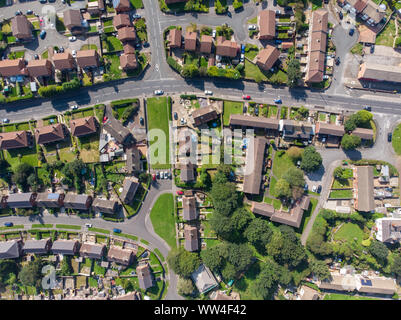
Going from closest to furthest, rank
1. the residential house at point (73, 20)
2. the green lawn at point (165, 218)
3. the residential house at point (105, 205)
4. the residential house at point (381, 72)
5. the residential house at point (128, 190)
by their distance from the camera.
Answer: the residential house at point (381, 72) → the residential house at point (73, 20) → the residential house at point (128, 190) → the residential house at point (105, 205) → the green lawn at point (165, 218)

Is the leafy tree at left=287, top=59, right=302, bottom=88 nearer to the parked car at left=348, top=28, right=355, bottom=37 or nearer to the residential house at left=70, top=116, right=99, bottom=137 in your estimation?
the parked car at left=348, top=28, right=355, bottom=37

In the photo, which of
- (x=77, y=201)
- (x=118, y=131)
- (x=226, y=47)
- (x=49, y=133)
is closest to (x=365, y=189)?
(x=226, y=47)

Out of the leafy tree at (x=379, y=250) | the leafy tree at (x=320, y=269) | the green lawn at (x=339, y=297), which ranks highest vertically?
Result: the leafy tree at (x=379, y=250)

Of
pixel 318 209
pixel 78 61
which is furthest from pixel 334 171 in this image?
pixel 78 61

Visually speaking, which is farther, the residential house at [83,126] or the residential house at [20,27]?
the residential house at [20,27]

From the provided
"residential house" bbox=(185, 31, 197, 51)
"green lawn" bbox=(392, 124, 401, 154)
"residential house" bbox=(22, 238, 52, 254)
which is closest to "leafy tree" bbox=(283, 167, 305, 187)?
"green lawn" bbox=(392, 124, 401, 154)

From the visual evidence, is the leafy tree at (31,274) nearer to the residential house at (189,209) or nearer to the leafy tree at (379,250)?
the residential house at (189,209)

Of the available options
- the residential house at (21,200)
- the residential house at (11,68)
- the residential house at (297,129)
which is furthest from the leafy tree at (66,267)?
the residential house at (297,129)
